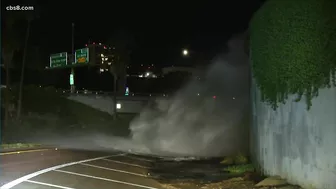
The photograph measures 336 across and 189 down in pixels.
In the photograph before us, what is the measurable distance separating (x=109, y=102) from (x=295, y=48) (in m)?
44.8

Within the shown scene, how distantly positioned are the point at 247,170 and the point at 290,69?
471 centimetres

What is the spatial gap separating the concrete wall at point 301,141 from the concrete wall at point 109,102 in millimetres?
38552

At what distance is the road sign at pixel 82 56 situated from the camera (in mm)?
41938

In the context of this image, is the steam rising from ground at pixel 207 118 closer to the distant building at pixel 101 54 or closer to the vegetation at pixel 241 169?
the vegetation at pixel 241 169

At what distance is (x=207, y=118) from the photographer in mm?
25672

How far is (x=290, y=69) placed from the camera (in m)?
10.2

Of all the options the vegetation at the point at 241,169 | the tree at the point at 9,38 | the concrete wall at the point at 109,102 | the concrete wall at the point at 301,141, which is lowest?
the vegetation at the point at 241,169

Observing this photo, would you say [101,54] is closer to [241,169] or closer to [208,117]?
[208,117]

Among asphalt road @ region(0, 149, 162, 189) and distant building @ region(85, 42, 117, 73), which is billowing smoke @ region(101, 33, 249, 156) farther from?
distant building @ region(85, 42, 117, 73)

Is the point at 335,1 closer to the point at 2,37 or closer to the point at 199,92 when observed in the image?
the point at 199,92

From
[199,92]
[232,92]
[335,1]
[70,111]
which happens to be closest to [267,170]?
[335,1]

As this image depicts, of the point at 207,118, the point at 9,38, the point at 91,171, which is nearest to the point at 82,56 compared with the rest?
the point at 9,38

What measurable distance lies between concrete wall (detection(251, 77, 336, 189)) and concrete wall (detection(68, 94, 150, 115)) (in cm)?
3855

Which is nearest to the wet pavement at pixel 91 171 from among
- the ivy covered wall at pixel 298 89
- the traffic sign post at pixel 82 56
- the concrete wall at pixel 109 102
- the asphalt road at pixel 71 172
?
the asphalt road at pixel 71 172
